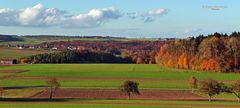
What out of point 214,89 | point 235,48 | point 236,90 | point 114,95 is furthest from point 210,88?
point 235,48

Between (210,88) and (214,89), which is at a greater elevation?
(210,88)

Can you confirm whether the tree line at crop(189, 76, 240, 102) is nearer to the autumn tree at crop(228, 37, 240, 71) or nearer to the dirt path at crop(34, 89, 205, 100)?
the dirt path at crop(34, 89, 205, 100)

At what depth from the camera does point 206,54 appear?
169750mm

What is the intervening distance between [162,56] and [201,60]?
3145 centimetres

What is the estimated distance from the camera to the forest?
534 feet

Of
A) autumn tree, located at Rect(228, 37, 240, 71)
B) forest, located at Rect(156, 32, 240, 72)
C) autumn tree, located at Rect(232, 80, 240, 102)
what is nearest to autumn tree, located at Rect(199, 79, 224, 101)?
autumn tree, located at Rect(232, 80, 240, 102)

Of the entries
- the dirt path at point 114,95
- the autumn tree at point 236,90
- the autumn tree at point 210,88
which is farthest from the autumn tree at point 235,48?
the autumn tree at point 210,88

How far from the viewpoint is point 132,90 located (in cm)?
9375

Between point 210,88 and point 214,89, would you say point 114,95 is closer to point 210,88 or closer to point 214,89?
point 210,88

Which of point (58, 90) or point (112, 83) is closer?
point (58, 90)

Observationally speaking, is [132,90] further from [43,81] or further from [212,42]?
[212,42]

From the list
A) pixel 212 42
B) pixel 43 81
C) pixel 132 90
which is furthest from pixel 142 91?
pixel 212 42

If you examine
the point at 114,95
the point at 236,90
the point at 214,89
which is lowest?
the point at 114,95

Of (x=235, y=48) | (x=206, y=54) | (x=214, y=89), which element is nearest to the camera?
(x=214, y=89)
